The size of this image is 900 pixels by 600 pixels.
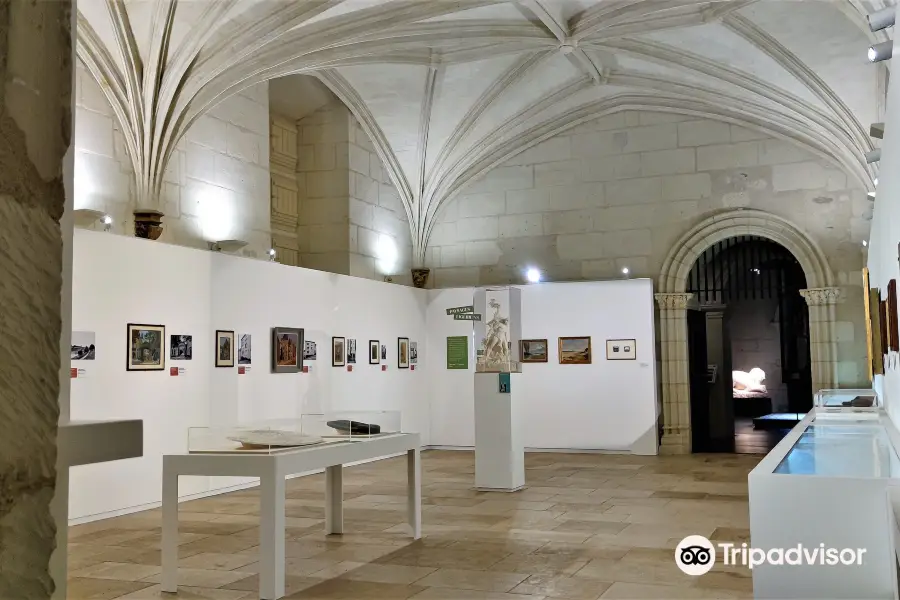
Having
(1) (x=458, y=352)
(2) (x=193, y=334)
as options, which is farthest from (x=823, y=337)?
(2) (x=193, y=334)

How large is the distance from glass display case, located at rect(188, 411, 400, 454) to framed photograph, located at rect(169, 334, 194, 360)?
3.30 metres

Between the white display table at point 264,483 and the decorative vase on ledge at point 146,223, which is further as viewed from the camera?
the decorative vase on ledge at point 146,223

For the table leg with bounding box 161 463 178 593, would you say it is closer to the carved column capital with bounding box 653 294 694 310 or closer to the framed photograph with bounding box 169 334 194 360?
the framed photograph with bounding box 169 334 194 360

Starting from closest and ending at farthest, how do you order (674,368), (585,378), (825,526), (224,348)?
(825,526), (224,348), (585,378), (674,368)

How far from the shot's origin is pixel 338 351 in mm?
12148

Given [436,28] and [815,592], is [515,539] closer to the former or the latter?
[815,592]

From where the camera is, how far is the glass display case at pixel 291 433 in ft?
18.1

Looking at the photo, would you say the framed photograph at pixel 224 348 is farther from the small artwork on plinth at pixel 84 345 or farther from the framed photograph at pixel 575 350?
the framed photograph at pixel 575 350

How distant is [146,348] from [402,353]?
590cm

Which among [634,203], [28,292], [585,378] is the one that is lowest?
[585,378]

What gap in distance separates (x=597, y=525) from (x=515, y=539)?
960mm

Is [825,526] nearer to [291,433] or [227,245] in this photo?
[291,433]

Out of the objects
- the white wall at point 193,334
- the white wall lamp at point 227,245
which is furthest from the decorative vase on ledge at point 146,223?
the white wall lamp at point 227,245

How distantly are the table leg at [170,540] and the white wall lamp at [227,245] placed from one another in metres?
6.04
